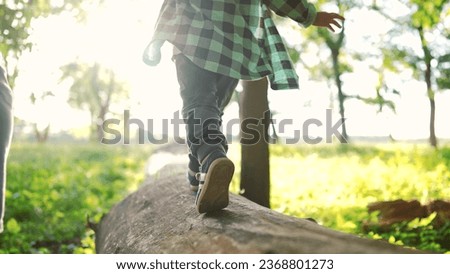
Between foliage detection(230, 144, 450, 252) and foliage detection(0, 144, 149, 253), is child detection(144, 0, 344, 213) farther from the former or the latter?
foliage detection(0, 144, 149, 253)

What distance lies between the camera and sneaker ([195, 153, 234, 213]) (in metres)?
2.24

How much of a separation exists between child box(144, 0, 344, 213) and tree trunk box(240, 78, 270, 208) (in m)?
1.13

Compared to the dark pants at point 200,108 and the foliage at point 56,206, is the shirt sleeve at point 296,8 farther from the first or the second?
the foliage at point 56,206

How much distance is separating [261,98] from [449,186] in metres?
3.19

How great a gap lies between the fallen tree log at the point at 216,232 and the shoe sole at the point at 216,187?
47 mm

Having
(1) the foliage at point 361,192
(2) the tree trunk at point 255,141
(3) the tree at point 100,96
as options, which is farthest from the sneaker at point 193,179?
(3) the tree at point 100,96

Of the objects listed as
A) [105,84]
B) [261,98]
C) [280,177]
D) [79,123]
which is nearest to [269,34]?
[261,98]

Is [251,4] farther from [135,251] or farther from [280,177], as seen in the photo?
[280,177]

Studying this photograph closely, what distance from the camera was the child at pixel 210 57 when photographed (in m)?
2.41

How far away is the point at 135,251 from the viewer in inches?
98.2

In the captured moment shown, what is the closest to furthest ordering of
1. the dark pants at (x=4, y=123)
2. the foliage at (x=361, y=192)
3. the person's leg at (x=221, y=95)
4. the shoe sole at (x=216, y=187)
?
1. the dark pants at (x=4, y=123)
2. the shoe sole at (x=216, y=187)
3. the person's leg at (x=221, y=95)
4. the foliage at (x=361, y=192)

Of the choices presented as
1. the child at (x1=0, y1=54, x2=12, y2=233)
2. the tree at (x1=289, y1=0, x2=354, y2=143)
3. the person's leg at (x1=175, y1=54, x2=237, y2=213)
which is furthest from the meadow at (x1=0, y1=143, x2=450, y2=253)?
the tree at (x1=289, y1=0, x2=354, y2=143)

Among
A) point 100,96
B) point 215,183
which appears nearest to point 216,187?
point 215,183

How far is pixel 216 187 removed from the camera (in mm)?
2299
